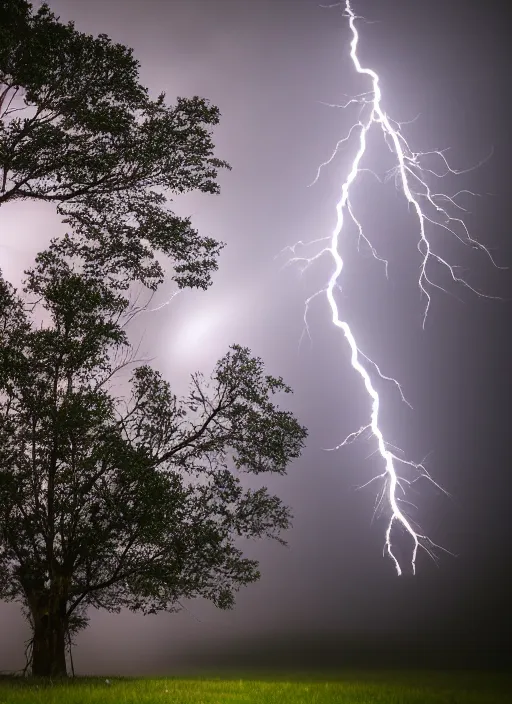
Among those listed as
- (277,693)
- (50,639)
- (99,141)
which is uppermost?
(99,141)

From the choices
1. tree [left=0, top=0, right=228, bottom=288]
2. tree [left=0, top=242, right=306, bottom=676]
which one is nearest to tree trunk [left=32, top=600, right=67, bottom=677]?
Result: tree [left=0, top=242, right=306, bottom=676]

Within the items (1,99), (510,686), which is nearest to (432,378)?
(510,686)

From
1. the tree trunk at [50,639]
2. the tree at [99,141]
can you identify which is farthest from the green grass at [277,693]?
the tree at [99,141]

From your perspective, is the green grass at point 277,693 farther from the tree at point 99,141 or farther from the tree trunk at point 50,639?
the tree at point 99,141

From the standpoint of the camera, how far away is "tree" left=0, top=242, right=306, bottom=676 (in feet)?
33.3

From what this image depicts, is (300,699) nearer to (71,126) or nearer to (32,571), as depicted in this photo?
(32,571)

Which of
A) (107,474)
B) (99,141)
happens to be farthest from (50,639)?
(99,141)

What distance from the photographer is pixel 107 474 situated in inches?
427

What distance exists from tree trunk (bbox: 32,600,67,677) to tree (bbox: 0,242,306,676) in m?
0.02

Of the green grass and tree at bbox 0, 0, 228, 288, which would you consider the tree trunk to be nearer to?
the green grass

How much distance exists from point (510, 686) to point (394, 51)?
82.7ft

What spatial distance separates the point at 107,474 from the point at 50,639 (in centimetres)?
370

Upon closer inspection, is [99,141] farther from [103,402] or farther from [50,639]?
[50,639]

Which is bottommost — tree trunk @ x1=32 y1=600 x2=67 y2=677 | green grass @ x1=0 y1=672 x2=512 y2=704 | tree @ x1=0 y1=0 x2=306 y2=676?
green grass @ x1=0 y1=672 x2=512 y2=704
